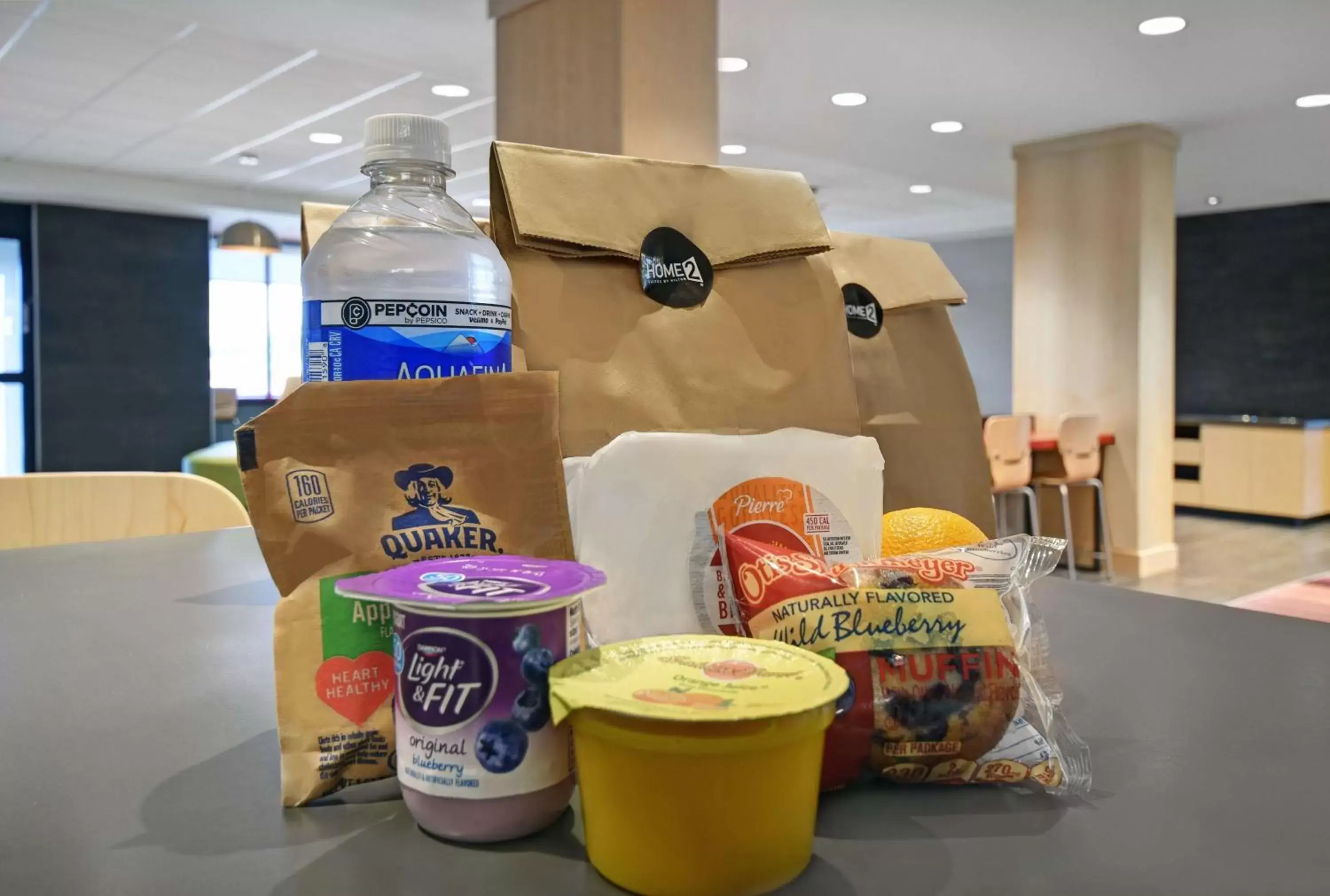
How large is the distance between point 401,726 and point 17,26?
4.37 metres

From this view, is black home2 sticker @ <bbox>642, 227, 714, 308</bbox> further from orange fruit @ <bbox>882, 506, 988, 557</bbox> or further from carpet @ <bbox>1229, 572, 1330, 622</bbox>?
carpet @ <bbox>1229, 572, 1330, 622</bbox>

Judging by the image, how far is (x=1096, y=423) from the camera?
4.95 metres

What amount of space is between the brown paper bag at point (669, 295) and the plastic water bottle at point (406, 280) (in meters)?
0.03

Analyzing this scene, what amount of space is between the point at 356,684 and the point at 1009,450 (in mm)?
4522

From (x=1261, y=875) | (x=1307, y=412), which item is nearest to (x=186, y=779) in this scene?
(x=1261, y=875)

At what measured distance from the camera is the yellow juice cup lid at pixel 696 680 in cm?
31

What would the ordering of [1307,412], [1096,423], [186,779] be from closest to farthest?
[186,779]
[1096,423]
[1307,412]

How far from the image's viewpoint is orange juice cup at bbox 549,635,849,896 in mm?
312

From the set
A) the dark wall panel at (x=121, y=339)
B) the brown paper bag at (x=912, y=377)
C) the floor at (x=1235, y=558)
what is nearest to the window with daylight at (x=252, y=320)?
the dark wall panel at (x=121, y=339)

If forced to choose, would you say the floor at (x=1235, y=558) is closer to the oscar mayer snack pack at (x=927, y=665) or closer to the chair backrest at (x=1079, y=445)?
the chair backrest at (x=1079, y=445)

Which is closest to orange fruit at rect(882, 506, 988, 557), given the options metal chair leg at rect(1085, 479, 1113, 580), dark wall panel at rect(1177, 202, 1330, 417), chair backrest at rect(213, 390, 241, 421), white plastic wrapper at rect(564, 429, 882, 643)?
white plastic wrapper at rect(564, 429, 882, 643)

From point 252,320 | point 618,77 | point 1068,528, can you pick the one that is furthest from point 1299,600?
point 252,320

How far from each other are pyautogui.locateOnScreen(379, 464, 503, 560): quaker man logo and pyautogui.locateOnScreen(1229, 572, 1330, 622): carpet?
6.44ft

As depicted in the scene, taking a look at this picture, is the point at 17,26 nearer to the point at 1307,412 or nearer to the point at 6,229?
the point at 6,229
